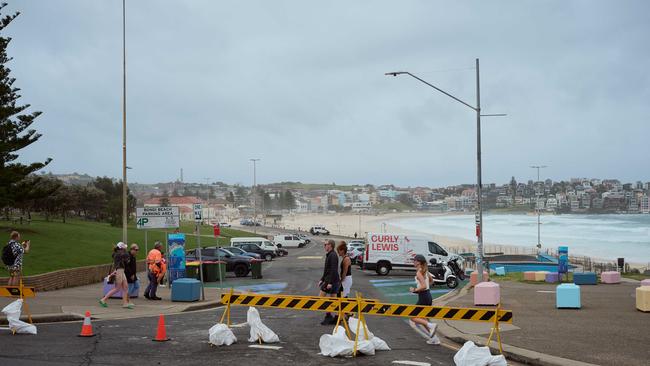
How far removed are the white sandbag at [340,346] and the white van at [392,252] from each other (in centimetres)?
2349

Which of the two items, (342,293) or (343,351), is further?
(342,293)

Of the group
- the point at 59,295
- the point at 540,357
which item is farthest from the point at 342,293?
the point at 59,295

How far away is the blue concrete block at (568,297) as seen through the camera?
17.8 meters

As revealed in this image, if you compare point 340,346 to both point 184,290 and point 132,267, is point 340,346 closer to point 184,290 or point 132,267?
point 184,290

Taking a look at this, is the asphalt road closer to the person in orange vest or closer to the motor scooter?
the person in orange vest

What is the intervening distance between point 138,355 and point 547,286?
19.1 meters

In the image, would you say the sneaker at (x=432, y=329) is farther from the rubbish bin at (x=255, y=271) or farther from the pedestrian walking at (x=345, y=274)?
the rubbish bin at (x=255, y=271)

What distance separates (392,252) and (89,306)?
64.3ft

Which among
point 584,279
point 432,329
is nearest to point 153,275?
point 432,329

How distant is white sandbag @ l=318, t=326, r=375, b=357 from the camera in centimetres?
1094

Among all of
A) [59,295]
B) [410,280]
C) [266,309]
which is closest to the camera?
[266,309]

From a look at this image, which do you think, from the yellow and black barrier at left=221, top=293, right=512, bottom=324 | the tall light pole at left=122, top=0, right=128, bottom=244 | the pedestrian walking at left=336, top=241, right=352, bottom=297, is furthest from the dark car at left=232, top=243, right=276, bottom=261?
the yellow and black barrier at left=221, top=293, right=512, bottom=324

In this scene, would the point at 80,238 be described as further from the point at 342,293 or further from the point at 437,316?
the point at 437,316

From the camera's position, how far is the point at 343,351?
35.8 feet
